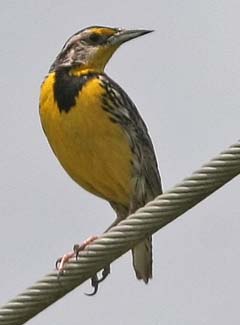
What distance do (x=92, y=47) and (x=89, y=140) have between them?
1.04 m

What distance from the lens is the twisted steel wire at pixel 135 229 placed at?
6.68 metres

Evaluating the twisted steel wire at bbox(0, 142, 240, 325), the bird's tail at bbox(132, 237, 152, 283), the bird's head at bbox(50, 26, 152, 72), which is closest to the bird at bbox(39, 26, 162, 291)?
the bird's head at bbox(50, 26, 152, 72)

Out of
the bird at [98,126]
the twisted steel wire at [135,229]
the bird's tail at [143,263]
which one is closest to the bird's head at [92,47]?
the bird at [98,126]

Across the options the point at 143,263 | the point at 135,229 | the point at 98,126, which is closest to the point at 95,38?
the point at 98,126

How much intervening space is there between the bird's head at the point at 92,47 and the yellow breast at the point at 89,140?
347 millimetres

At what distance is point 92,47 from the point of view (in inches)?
413

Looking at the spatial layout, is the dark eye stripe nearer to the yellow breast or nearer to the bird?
the bird

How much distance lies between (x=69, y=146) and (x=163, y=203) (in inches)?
119

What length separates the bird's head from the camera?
34.0ft

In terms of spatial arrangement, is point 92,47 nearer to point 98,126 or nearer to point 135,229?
point 98,126

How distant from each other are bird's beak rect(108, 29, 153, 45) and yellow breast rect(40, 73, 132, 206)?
0.44 m

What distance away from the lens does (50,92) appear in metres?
9.95

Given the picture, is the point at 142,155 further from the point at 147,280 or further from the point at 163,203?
the point at 163,203

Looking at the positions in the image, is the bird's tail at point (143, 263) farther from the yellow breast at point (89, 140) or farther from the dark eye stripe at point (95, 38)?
the dark eye stripe at point (95, 38)
